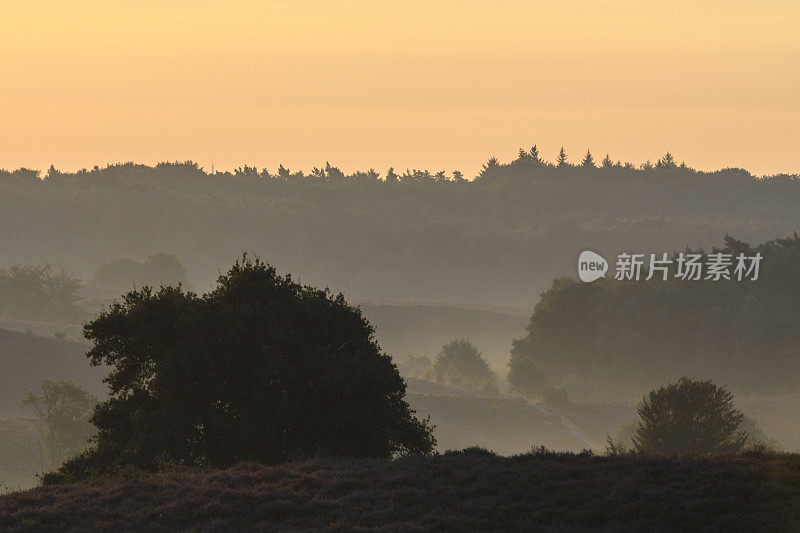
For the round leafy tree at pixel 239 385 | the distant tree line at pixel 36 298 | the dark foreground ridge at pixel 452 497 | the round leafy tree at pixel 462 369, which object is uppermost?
the distant tree line at pixel 36 298

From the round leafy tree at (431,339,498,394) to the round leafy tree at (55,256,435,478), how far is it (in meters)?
93.2

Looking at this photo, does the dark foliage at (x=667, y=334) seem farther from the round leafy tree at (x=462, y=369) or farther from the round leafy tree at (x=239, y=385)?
the round leafy tree at (x=239, y=385)

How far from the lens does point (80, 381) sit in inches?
4205

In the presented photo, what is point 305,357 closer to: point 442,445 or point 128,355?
point 128,355

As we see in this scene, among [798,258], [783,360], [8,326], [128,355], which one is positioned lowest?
[128,355]

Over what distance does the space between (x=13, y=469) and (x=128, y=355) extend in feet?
147

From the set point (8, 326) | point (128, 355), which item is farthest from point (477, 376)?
point (128, 355)

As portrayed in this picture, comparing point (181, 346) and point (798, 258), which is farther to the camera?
point (798, 258)

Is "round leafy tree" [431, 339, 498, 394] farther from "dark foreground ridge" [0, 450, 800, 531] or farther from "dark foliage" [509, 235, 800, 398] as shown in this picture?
"dark foreground ridge" [0, 450, 800, 531]

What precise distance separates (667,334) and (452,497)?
121 metres

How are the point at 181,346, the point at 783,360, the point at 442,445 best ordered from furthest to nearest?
the point at 783,360, the point at 442,445, the point at 181,346

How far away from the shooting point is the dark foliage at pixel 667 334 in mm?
132000

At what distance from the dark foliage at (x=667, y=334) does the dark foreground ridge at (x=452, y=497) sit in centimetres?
10349

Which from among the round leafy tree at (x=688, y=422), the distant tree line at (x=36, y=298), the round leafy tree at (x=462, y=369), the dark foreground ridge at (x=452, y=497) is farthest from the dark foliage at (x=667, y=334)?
the dark foreground ridge at (x=452, y=497)
